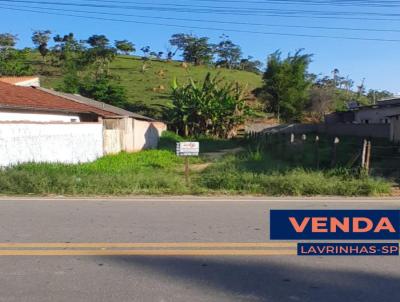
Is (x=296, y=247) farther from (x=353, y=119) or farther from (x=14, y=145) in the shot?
(x=353, y=119)

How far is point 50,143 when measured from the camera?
54.9 ft

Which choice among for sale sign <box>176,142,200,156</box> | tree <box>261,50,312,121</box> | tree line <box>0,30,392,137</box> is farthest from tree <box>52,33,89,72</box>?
for sale sign <box>176,142,200,156</box>

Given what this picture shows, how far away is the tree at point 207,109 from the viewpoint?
38.1 m

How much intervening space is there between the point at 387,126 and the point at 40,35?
69151 millimetres

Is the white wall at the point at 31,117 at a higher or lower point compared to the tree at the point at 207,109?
lower

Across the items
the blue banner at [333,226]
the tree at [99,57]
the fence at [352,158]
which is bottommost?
the blue banner at [333,226]

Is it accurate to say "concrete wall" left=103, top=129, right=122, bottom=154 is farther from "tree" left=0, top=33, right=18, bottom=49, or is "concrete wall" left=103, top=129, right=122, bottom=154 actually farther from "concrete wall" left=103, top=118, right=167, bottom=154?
"tree" left=0, top=33, right=18, bottom=49

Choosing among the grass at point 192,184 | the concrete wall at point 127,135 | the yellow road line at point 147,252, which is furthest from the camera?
the concrete wall at point 127,135

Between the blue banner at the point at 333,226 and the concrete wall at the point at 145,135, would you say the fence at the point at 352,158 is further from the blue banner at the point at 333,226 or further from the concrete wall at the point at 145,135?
the concrete wall at the point at 145,135

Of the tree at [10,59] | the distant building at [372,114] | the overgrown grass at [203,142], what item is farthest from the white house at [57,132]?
the tree at [10,59]

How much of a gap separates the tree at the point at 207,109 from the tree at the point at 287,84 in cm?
1527

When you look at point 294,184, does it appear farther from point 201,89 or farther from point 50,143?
point 201,89

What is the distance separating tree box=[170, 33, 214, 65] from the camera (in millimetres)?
105062

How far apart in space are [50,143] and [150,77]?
64050 millimetres
